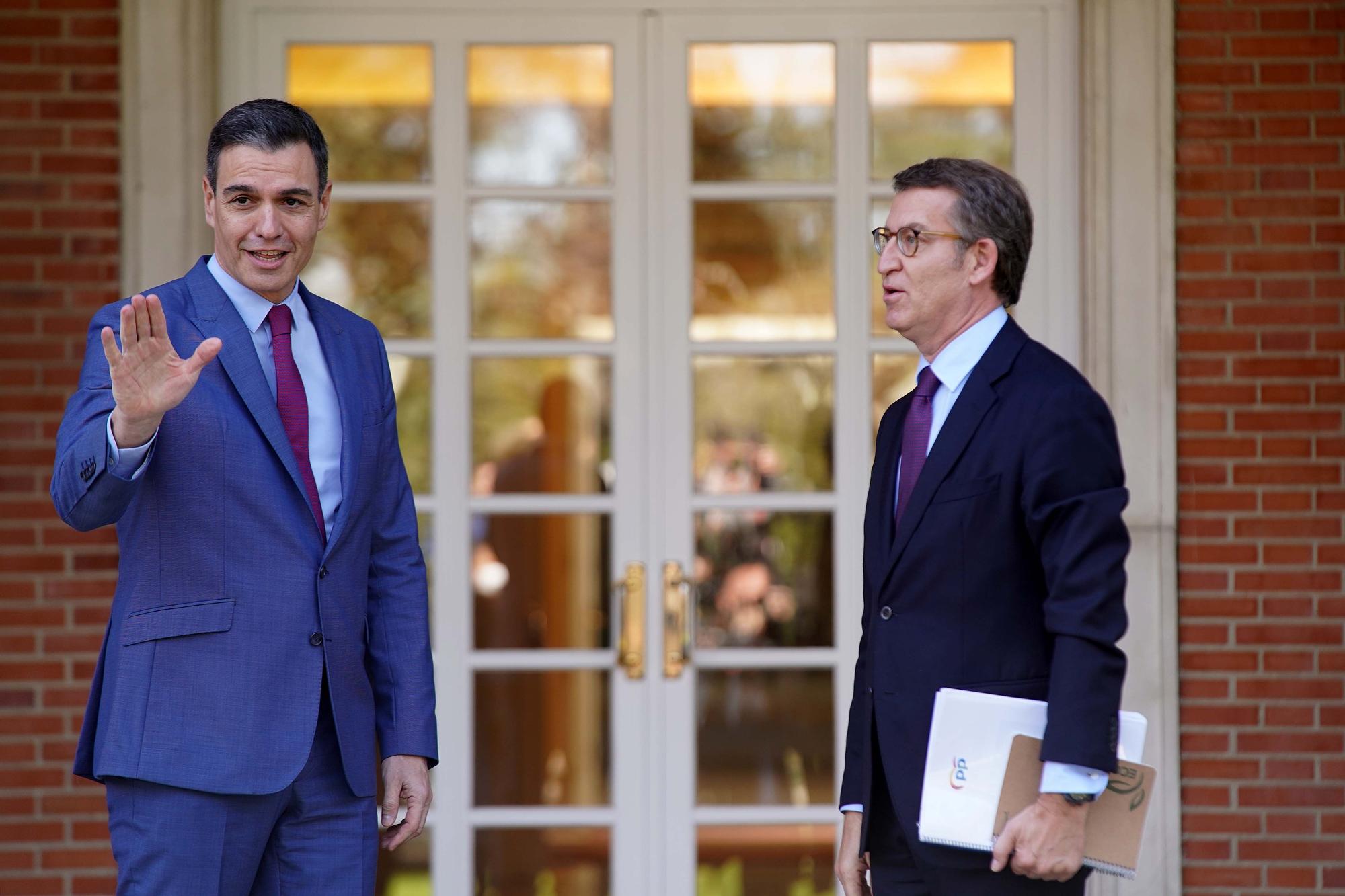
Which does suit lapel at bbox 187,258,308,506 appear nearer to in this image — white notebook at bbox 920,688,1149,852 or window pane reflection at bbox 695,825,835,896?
white notebook at bbox 920,688,1149,852

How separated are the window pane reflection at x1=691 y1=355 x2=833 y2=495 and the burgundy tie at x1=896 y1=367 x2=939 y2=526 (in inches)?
65.5

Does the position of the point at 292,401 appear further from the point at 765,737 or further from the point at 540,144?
the point at 765,737

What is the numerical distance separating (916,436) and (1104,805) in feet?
2.12

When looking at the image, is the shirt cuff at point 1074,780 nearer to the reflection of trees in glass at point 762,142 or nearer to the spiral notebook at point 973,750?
the spiral notebook at point 973,750

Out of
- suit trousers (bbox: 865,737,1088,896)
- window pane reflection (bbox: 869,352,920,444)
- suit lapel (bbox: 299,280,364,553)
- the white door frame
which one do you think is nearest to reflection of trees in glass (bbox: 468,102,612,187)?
the white door frame

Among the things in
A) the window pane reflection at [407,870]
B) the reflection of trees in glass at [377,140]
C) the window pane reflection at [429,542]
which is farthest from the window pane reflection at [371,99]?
the window pane reflection at [407,870]

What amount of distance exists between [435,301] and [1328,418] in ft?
8.18

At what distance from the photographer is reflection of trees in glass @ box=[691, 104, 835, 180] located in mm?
4031

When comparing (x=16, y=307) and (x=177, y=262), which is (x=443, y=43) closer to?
(x=177, y=262)

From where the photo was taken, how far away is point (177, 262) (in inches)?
148

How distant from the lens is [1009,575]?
7.01 ft

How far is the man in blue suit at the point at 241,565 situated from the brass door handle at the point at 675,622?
1595mm

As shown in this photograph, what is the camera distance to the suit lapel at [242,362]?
2.22m

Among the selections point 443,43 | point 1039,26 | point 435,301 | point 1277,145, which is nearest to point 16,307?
point 435,301
